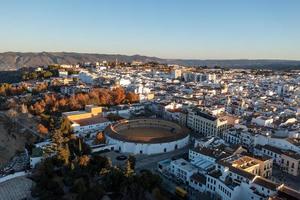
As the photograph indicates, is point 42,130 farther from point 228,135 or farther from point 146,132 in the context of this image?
point 228,135

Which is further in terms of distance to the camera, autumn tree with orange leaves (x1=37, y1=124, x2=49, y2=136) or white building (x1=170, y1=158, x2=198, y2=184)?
autumn tree with orange leaves (x1=37, y1=124, x2=49, y2=136)

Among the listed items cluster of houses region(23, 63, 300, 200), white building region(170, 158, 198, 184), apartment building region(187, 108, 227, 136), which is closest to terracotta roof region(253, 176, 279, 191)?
cluster of houses region(23, 63, 300, 200)

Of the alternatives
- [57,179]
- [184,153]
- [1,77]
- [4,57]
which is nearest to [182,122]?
[184,153]

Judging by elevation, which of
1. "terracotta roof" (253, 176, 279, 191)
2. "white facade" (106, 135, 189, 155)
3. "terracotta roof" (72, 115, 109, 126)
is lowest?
"white facade" (106, 135, 189, 155)

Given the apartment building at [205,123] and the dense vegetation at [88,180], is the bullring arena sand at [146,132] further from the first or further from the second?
the dense vegetation at [88,180]

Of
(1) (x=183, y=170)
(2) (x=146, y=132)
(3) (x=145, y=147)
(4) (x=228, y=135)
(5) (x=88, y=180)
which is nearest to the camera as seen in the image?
(5) (x=88, y=180)

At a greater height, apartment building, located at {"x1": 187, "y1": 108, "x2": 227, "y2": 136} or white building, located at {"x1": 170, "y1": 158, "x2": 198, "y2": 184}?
apartment building, located at {"x1": 187, "y1": 108, "x2": 227, "y2": 136}

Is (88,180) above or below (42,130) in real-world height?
below

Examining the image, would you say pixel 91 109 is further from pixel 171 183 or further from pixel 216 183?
pixel 216 183

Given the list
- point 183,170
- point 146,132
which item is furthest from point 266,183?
point 146,132

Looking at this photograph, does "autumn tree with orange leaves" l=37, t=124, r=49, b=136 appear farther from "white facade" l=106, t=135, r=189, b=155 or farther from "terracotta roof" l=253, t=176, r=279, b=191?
"terracotta roof" l=253, t=176, r=279, b=191

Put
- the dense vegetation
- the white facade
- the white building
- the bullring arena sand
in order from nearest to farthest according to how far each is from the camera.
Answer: the dense vegetation < the white building < the white facade < the bullring arena sand
